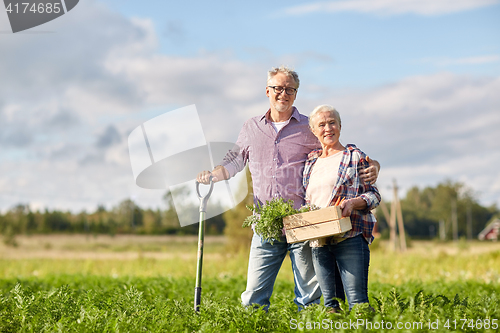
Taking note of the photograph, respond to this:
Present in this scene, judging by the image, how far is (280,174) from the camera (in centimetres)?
401

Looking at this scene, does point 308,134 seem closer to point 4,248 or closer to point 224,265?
point 224,265

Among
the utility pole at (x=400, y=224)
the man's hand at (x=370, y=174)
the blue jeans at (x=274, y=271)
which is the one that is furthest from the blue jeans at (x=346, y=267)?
the utility pole at (x=400, y=224)

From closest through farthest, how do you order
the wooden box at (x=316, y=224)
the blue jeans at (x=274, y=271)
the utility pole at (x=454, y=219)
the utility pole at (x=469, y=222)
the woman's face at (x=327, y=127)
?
the wooden box at (x=316, y=224) → the woman's face at (x=327, y=127) → the blue jeans at (x=274, y=271) → the utility pole at (x=454, y=219) → the utility pole at (x=469, y=222)

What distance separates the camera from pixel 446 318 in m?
3.60

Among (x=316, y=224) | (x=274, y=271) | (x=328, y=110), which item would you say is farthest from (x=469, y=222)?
(x=316, y=224)

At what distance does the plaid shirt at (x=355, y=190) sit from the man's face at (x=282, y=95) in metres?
0.75

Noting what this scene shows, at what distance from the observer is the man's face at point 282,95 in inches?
158

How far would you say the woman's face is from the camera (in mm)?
3629

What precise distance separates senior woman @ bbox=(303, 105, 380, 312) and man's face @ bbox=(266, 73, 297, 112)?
0.39 m

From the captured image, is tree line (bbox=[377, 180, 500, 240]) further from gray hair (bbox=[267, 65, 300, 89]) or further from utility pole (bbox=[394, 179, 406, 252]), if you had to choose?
gray hair (bbox=[267, 65, 300, 89])

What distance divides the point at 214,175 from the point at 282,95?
93cm

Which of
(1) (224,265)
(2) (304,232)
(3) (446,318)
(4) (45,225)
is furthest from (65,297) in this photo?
(4) (45,225)

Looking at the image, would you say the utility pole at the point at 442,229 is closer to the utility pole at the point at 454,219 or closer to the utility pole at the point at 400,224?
the utility pole at the point at 454,219

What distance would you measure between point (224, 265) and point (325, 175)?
8.56m
